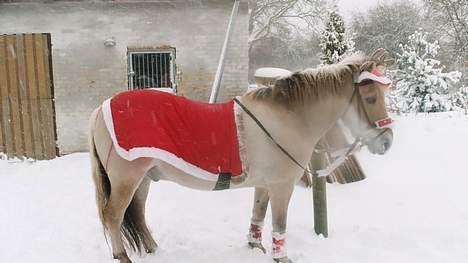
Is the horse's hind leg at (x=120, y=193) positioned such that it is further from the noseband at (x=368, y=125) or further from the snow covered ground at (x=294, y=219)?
the noseband at (x=368, y=125)

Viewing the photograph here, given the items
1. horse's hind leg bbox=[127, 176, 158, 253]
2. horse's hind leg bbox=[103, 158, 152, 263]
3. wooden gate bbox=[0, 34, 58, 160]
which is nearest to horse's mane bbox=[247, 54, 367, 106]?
horse's hind leg bbox=[103, 158, 152, 263]

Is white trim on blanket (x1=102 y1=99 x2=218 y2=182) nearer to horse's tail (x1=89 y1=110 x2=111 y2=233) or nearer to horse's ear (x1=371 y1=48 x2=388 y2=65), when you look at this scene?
horse's tail (x1=89 y1=110 x2=111 y2=233)

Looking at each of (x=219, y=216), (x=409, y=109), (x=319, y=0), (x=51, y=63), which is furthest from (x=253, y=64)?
(x=219, y=216)

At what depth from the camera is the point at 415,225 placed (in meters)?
3.94

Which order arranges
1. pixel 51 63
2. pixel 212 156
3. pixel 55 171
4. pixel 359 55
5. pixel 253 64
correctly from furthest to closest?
1. pixel 253 64
2. pixel 51 63
3. pixel 55 171
4. pixel 359 55
5. pixel 212 156

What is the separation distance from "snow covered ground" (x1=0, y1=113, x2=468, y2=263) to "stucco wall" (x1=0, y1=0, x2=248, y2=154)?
201 cm

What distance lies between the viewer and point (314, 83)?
314 centimetres

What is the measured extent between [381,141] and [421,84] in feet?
40.4

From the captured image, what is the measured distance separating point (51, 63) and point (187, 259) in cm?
569

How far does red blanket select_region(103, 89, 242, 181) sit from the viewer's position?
2949 millimetres

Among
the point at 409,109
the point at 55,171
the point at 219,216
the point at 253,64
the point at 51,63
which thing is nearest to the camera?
the point at 219,216

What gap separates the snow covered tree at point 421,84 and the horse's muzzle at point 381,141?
1120 centimetres

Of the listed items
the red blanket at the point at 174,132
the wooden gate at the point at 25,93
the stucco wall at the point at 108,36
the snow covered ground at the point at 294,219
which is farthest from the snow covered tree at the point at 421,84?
the red blanket at the point at 174,132

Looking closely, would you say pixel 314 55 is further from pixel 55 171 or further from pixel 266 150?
pixel 266 150
